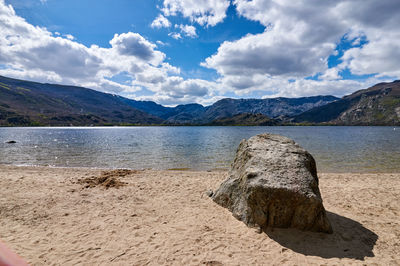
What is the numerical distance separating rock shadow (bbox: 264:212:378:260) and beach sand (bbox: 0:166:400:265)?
0.04 meters

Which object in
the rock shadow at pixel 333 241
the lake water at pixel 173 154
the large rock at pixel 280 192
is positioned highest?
the large rock at pixel 280 192

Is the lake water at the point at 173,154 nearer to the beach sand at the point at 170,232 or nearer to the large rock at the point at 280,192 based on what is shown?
the beach sand at the point at 170,232

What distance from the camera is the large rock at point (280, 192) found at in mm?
8734

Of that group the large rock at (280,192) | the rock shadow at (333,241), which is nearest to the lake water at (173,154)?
the large rock at (280,192)

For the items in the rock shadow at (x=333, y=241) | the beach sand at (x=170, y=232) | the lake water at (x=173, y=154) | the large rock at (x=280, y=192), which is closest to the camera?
the beach sand at (x=170, y=232)

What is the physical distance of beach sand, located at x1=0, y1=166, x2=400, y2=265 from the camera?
7.41 meters

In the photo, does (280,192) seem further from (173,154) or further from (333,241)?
(173,154)

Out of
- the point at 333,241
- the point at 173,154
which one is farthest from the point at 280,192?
the point at 173,154

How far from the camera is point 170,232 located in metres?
9.12

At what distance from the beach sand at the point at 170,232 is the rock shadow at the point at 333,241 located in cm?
4

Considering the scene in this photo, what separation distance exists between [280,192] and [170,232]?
5.18 meters

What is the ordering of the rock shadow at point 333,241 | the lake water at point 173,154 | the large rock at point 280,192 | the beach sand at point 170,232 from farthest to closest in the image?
the lake water at point 173,154 → the large rock at point 280,192 → the rock shadow at point 333,241 → the beach sand at point 170,232

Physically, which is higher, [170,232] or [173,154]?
[170,232]

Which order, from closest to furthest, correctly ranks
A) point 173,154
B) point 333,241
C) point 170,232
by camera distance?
point 333,241 < point 170,232 < point 173,154
